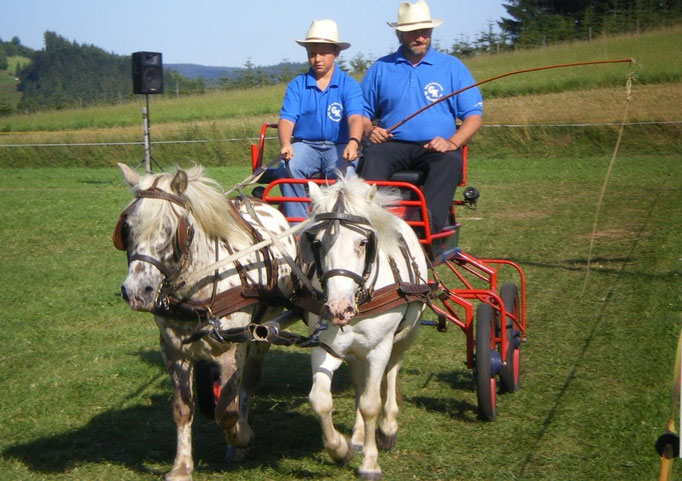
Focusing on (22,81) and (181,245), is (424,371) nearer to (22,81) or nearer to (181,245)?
(181,245)

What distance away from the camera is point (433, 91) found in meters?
5.87

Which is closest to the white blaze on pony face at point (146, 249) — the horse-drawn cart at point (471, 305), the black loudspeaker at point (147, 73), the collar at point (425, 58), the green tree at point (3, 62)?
the horse-drawn cart at point (471, 305)

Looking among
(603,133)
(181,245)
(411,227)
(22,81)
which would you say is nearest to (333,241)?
(181,245)

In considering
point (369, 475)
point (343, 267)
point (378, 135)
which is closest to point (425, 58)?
point (378, 135)

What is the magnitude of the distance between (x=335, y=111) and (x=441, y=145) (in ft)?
2.64

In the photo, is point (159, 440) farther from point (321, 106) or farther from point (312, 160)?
point (321, 106)

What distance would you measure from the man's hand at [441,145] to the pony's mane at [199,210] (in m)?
1.60

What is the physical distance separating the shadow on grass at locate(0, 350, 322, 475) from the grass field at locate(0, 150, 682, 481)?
0.6 inches

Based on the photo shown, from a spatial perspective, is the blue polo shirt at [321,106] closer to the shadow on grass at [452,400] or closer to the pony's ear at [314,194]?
the pony's ear at [314,194]

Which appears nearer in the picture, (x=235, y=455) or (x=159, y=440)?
(x=235, y=455)

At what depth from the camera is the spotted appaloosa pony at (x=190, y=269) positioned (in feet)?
12.7

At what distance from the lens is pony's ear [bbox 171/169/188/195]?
4062 millimetres

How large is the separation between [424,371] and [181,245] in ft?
9.42

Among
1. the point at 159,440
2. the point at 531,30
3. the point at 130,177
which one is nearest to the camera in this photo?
the point at 130,177
